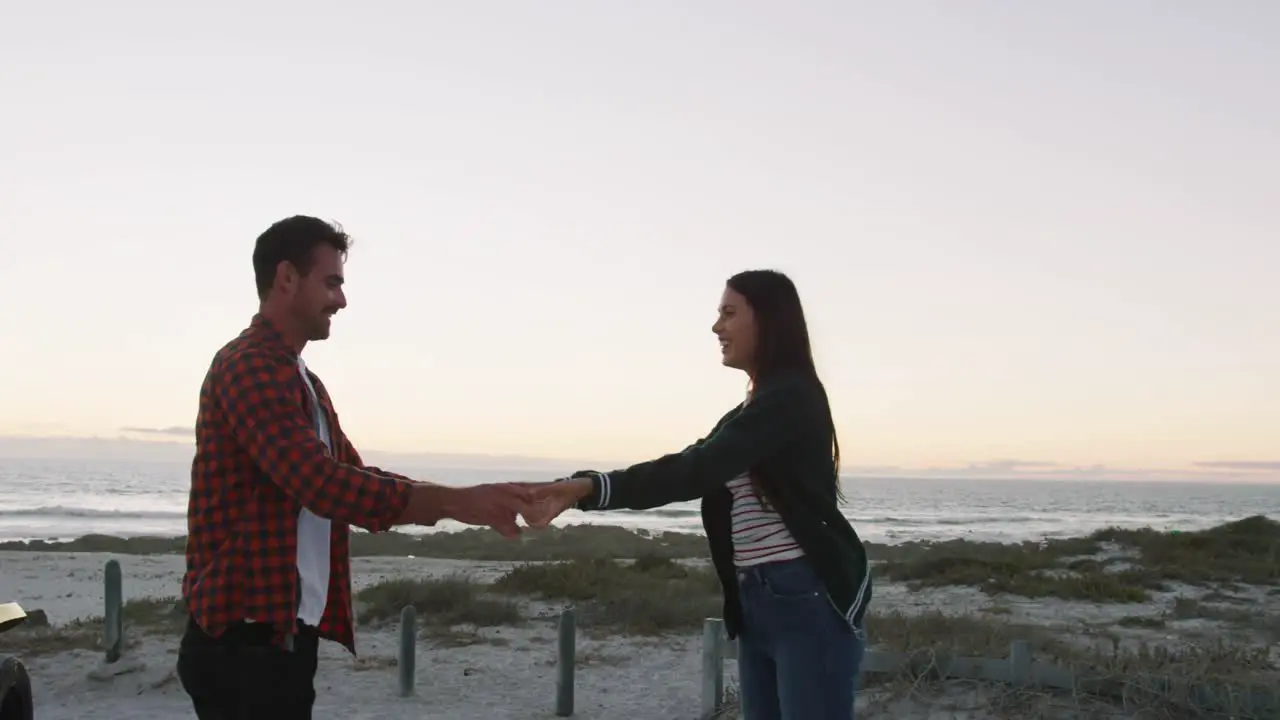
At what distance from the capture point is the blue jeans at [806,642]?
2.95m

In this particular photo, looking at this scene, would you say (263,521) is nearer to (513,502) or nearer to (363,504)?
(363,504)

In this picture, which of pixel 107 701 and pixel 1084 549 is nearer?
pixel 107 701

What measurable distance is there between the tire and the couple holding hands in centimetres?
148

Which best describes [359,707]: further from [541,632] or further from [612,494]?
[612,494]

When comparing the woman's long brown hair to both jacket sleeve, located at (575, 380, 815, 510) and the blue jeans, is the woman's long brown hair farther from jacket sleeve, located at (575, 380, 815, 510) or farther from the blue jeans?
the blue jeans

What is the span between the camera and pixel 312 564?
246cm

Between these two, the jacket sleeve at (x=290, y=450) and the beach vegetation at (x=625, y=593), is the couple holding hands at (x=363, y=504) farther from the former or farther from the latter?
the beach vegetation at (x=625, y=593)

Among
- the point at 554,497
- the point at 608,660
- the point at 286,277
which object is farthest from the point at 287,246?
the point at 608,660

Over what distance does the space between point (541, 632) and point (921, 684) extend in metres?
6.96

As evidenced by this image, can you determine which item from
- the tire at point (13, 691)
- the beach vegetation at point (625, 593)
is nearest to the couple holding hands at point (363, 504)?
the tire at point (13, 691)

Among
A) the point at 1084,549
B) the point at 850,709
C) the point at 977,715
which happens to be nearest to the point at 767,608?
the point at 850,709

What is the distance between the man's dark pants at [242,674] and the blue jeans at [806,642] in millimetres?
1263

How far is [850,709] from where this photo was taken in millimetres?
2959

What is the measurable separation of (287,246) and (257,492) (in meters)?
0.60
